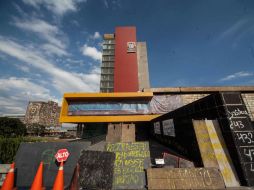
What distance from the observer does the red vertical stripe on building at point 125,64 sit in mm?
30922

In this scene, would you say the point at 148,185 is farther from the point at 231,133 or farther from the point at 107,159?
the point at 231,133

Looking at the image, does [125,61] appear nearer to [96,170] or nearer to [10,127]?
[96,170]

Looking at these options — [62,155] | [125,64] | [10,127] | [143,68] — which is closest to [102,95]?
[125,64]

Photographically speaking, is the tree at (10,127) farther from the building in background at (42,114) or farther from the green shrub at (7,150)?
the building in background at (42,114)

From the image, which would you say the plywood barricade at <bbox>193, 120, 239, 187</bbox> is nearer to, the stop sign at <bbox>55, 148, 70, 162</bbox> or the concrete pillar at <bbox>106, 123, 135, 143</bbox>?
the stop sign at <bbox>55, 148, 70, 162</bbox>

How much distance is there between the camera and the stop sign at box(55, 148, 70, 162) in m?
4.02

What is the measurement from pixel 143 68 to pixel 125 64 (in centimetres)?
1891

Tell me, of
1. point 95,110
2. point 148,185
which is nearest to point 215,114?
point 148,185

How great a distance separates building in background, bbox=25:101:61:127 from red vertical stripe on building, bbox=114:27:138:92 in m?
128

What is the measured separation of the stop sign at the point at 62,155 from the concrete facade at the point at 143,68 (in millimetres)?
41367

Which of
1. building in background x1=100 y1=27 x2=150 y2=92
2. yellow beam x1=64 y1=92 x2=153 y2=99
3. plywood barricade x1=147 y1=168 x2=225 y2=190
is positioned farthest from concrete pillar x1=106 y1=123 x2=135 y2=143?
building in background x1=100 y1=27 x2=150 y2=92

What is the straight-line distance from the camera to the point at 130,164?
211 inches

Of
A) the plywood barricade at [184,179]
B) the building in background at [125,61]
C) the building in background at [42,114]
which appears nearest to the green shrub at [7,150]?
the plywood barricade at [184,179]

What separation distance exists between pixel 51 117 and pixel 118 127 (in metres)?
150
